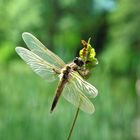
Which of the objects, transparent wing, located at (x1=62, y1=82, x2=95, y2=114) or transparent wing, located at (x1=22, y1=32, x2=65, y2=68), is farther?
transparent wing, located at (x1=22, y1=32, x2=65, y2=68)

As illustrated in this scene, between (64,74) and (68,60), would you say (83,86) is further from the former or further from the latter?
(68,60)

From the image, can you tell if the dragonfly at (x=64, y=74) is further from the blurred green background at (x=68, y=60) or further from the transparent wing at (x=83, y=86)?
the blurred green background at (x=68, y=60)

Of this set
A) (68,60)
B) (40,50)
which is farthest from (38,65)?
(68,60)

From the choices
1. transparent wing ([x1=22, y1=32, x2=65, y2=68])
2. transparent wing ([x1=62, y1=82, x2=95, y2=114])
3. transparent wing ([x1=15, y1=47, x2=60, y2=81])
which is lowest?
transparent wing ([x1=62, y1=82, x2=95, y2=114])

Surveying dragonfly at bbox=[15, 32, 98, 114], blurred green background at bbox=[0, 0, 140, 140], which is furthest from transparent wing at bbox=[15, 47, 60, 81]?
blurred green background at bbox=[0, 0, 140, 140]

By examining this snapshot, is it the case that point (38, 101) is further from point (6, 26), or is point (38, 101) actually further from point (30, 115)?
point (6, 26)

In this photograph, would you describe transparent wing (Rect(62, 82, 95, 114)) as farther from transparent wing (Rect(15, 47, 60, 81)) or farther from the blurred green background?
the blurred green background

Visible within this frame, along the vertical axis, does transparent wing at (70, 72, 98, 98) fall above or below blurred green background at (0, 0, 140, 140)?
below
